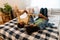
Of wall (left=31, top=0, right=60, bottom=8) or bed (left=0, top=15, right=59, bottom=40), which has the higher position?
wall (left=31, top=0, right=60, bottom=8)

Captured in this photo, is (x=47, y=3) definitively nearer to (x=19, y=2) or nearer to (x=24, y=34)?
(x=19, y=2)

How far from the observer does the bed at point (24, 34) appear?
138 cm

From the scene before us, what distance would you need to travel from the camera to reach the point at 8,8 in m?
2.75

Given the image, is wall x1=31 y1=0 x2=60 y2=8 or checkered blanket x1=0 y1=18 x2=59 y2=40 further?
wall x1=31 y1=0 x2=60 y2=8

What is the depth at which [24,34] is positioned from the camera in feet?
4.76

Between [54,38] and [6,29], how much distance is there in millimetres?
712

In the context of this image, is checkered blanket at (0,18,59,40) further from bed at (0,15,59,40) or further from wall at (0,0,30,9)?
wall at (0,0,30,9)

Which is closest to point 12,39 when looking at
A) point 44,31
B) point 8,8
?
point 44,31

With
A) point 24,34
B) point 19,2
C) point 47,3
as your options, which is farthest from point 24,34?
point 19,2

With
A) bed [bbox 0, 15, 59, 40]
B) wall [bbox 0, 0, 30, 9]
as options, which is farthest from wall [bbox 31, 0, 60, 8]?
bed [bbox 0, 15, 59, 40]

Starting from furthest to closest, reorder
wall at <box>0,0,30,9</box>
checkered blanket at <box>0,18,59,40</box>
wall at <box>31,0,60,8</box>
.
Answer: wall at <box>0,0,30,9</box> → wall at <box>31,0,60,8</box> → checkered blanket at <box>0,18,59,40</box>

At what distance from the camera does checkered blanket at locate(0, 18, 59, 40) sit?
54.2 inches

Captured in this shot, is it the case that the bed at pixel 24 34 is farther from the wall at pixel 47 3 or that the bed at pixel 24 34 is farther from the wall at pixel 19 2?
the wall at pixel 19 2

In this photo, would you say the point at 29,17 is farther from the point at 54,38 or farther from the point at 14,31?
the point at 54,38
